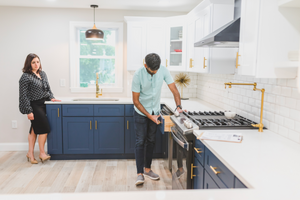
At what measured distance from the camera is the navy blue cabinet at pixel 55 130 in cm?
377

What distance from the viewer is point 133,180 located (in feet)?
10.4

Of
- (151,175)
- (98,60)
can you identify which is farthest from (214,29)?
(98,60)

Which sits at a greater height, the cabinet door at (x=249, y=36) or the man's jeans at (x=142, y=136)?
the cabinet door at (x=249, y=36)

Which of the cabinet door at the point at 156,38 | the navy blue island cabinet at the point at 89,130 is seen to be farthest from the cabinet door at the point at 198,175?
the cabinet door at the point at 156,38

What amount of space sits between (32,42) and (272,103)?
12.3 ft

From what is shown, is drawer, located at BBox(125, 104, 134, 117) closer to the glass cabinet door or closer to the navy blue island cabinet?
the navy blue island cabinet

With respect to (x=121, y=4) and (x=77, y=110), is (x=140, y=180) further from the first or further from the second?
(x=121, y=4)

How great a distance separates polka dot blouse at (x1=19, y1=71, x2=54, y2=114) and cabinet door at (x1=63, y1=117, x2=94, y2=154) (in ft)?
1.65

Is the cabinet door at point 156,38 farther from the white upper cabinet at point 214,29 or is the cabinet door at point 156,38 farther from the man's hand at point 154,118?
the man's hand at point 154,118

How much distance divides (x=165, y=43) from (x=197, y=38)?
0.88 meters

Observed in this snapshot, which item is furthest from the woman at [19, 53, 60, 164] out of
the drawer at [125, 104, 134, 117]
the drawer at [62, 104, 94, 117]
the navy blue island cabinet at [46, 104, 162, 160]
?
the drawer at [125, 104, 134, 117]

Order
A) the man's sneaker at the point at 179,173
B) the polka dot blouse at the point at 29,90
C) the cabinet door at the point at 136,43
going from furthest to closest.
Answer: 1. the cabinet door at the point at 136,43
2. the polka dot blouse at the point at 29,90
3. the man's sneaker at the point at 179,173

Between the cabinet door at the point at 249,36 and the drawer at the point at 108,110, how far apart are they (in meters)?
2.07

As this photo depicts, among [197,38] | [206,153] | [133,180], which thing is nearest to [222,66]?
[197,38]
